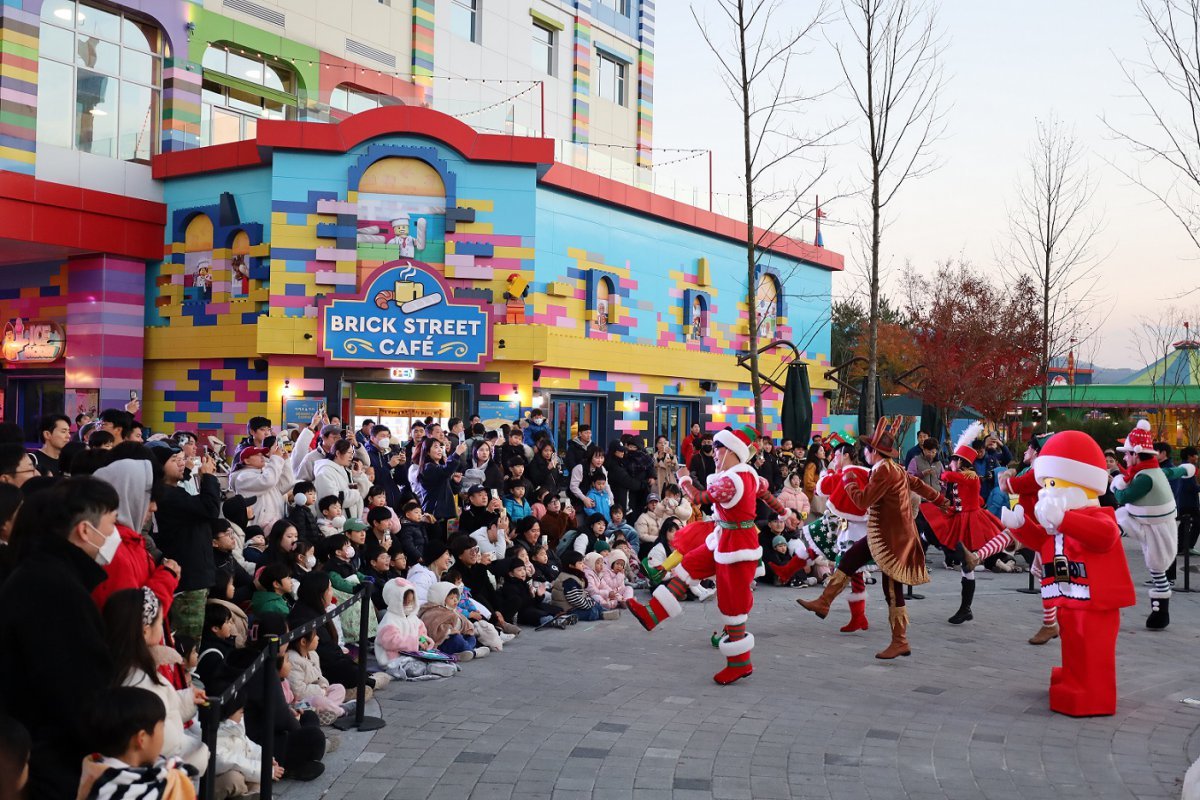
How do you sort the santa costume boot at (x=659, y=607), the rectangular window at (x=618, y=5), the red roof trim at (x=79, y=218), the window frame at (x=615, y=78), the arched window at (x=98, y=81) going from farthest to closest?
the rectangular window at (x=618, y=5)
the window frame at (x=615, y=78)
the arched window at (x=98, y=81)
the red roof trim at (x=79, y=218)
the santa costume boot at (x=659, y=607)

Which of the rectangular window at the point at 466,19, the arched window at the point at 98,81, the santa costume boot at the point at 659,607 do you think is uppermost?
the rectangular window at the point at 466,19

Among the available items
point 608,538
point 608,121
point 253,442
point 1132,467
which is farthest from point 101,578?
point 608,121

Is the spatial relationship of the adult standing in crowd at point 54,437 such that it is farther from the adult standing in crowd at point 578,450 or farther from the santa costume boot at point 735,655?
the adult standing in crowd at point 578,450

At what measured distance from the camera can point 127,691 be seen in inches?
136

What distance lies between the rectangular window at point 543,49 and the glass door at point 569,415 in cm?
1162

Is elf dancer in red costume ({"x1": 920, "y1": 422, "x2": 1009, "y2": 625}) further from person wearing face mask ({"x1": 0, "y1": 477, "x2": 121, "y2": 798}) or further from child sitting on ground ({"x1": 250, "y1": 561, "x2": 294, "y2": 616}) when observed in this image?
person wearing face mask ({"x1": 0, "y1": 477, "x2": 121, "y2": 798})

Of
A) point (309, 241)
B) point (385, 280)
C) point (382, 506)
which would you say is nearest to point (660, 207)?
point (385, 280)

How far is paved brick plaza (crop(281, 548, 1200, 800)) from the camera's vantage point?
18.9 feet

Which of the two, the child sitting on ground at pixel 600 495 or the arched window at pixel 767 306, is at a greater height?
the arched window at pixel 767 306

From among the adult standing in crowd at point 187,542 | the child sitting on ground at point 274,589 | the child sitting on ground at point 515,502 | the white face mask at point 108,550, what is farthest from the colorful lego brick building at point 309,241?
the white face mask at point 108,550

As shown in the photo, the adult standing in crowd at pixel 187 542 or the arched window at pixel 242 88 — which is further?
the arched window at pixel 242 88

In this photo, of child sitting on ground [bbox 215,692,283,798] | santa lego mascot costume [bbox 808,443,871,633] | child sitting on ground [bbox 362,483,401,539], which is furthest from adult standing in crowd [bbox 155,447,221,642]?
santa lego mascot costume [bbox 808,443,871,633]

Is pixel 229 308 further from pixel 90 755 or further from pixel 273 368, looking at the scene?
pixel 90 755

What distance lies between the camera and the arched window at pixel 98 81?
1981 cm
